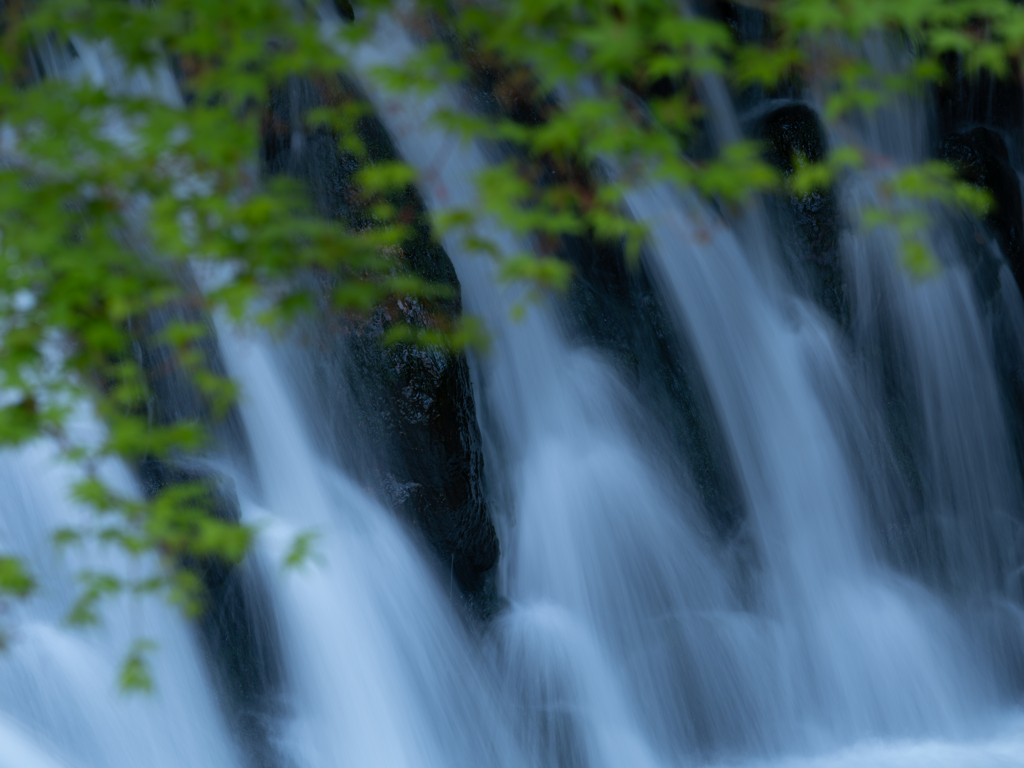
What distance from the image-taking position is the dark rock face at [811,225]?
315 inches

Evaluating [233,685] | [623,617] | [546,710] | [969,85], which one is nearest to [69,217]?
[233,685]

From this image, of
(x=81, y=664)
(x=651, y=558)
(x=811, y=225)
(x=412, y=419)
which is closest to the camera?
(x=81, y=664)

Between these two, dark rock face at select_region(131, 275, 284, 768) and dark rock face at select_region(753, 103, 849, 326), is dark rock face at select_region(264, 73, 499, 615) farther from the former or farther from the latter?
dark rock face at select_region(753, 103, 849, 326)

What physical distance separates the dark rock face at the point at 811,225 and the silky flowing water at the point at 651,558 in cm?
13

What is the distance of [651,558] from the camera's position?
638 cm

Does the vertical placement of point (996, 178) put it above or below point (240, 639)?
above

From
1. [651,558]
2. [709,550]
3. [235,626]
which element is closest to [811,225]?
[709,550]

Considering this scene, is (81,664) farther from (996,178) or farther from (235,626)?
(996,178)

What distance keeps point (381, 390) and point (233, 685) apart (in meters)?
1.80

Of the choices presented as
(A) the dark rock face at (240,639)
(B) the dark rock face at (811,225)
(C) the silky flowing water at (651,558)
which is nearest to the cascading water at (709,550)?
(C) the silky flowing water at (651,558)

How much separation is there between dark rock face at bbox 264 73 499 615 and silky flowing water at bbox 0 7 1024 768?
5.7 inches

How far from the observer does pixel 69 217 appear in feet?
8.79

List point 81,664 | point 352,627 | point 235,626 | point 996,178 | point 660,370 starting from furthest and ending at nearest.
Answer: point 996,178, point 660,370, point 352,627, point 235,626, point 81,664

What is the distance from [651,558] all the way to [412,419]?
1867mm
